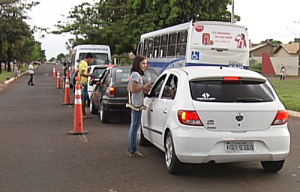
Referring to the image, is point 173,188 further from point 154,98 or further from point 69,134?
point 69,134

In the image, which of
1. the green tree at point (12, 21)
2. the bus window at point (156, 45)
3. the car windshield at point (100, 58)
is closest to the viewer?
the bus window at point (156, 45)

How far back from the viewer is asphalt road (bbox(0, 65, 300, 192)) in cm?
623

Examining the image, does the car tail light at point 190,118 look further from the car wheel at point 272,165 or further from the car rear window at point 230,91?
the car wheel at point 272,165

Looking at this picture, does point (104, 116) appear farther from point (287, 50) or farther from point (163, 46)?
point (287, 50)

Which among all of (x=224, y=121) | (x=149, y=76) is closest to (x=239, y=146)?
(x=224, y=121)

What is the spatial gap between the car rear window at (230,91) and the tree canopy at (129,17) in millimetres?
27214

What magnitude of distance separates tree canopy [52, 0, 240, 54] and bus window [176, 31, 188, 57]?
13.6 metres

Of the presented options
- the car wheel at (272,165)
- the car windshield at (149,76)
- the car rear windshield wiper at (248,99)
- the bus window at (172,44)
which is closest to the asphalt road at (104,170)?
the car wheel at (272,165)

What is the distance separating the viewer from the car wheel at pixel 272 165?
269 inches

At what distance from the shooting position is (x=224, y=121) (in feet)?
20.8

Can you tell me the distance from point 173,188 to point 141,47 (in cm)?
2212

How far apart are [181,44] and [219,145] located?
13808 millimetres

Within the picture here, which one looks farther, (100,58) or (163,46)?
(100,58)

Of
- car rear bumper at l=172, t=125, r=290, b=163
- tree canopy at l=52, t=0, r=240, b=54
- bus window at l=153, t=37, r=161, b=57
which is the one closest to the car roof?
car rear bumper at l=172, t=125, r=290, b=163
